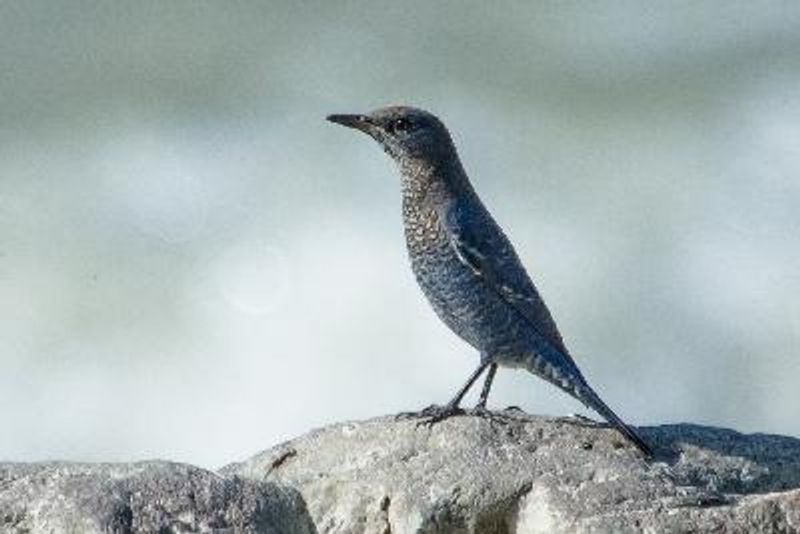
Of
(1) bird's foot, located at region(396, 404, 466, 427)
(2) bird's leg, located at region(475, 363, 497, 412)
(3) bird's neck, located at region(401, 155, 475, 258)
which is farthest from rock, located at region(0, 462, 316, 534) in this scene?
(3) bird's neck, located at region(401, 155, 475, 258)

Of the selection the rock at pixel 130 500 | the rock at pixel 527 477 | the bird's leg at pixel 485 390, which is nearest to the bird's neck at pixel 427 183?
the bird's leg at pixel 485 390

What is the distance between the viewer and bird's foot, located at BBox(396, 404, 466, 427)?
998 centimetres

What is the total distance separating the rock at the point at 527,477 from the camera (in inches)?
351

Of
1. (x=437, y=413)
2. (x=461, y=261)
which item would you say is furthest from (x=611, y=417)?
(x=461, y=261)

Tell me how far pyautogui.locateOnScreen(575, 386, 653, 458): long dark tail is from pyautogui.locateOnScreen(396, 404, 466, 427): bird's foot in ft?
1.83

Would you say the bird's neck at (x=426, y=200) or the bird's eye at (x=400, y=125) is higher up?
the bird's eye at (x=400, y=125)

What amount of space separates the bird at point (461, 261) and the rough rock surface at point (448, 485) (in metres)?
1.32

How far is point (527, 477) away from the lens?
932 cm

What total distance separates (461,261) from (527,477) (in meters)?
2.59

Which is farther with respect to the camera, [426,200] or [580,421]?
[426,200]

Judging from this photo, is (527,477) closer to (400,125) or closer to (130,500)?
(130,500)

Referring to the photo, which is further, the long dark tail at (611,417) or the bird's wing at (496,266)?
the bird's wing at (496,266)

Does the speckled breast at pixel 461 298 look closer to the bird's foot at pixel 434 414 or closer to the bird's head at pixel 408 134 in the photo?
the bird's head at pixel 408 134

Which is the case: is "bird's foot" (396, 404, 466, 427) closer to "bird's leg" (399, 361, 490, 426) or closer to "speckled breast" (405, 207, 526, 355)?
"bird's leg" (399, 361, 490, 426)
